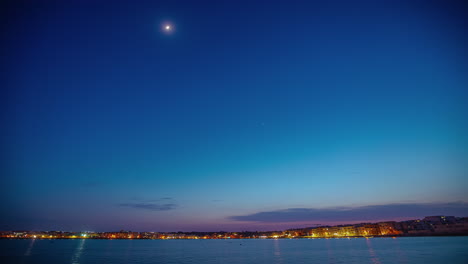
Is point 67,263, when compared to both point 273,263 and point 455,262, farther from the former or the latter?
point 455,262

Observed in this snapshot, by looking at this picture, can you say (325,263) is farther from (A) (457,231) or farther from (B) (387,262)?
(A) (457,231)

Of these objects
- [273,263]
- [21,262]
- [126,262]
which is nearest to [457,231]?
[273,263]

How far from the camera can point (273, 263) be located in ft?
158

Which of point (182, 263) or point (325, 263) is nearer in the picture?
point (325, 263)

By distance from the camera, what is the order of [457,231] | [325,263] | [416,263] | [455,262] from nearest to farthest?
[455,262]
[416,263]
[325,263]
[457,231]

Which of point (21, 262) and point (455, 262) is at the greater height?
point (21, 262)

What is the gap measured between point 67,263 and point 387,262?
2272 inches

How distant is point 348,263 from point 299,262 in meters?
8.73

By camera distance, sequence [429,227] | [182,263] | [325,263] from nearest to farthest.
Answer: [325,263], [182,263], [429,227]

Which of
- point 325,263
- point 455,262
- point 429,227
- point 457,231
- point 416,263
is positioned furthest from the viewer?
point 429,227

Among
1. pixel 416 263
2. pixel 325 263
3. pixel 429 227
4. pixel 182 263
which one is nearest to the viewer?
pixel 416 263

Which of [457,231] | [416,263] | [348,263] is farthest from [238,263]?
[457,231]

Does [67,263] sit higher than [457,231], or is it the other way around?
[67,263]

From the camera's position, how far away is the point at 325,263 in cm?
4784
